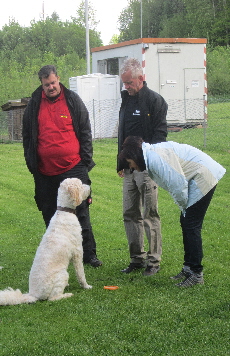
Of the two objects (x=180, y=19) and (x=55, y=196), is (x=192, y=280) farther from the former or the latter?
(x=180, y=19)

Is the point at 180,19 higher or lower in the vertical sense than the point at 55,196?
higher

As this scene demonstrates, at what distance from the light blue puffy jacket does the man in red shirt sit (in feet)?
4.09

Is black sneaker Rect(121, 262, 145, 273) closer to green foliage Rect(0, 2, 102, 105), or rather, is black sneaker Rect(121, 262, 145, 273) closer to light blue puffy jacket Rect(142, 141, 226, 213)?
light blue puffy jacket Rect(142, 141, 226, 213)

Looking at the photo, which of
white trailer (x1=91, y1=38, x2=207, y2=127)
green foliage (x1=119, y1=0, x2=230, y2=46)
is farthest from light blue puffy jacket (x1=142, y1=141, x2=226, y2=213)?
green foliage (x1=119, y1=0, x2=230, y2=46)

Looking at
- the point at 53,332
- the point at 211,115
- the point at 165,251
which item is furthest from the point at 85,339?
the point at 211,115

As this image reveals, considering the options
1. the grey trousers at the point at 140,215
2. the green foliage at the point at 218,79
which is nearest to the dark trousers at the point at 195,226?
the grey trousers at the point at 140,215

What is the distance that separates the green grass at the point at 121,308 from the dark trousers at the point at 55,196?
305mm

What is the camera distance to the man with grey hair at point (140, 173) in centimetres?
620

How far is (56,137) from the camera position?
6.31m

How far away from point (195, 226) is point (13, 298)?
5.86ft

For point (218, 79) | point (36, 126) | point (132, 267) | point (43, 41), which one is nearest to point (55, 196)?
point (36, 126)

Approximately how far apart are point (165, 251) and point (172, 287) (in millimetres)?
1598

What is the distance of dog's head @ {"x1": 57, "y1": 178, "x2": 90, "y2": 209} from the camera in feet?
18.9

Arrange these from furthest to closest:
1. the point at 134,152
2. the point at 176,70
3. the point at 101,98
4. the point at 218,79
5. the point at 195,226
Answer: the point at 218,79 < the point at 101,98 < the point at 176,70 < the point at 195,226 < the point at 134,152
